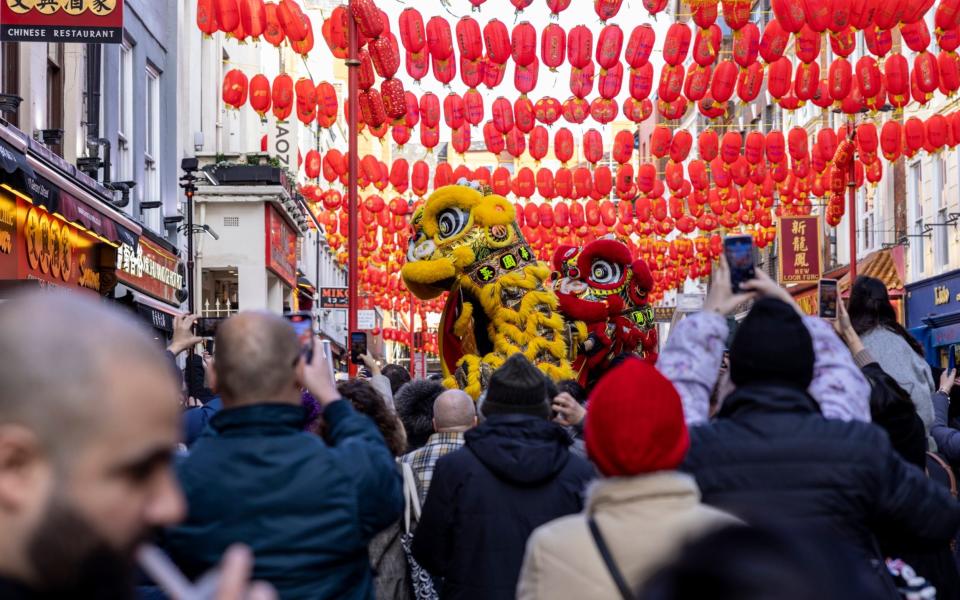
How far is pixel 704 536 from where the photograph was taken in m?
1.70

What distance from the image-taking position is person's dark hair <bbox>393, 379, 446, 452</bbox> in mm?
8133

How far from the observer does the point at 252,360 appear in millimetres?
3557

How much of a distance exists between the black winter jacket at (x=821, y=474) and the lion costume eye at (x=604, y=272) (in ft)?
43.3

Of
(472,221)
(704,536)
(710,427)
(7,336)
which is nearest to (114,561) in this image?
(7,336)

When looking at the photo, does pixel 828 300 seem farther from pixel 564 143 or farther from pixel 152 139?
pixel 152 139

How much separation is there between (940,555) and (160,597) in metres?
3.24

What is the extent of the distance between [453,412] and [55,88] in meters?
13.1

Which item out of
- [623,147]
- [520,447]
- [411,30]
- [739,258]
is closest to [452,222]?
[411,30]

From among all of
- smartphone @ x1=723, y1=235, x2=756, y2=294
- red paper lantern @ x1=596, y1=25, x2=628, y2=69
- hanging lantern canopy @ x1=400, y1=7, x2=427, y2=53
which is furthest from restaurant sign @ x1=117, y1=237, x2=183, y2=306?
smartphone @ x1=723, y1=235, x2=756, y2=294

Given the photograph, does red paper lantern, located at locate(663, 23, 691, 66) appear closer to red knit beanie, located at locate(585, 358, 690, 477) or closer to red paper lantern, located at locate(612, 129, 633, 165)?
red paper lantern, located at locate(612, 129, 633, 165)

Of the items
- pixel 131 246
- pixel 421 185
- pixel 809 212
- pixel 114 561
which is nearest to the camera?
pixel 114 561

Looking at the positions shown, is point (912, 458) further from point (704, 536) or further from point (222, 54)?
point (222, 54)

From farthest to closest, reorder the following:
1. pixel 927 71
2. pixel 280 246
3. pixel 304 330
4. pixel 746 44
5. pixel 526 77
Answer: pixel 280 246 → pixel 526 77 → pixel 927 71 → pixel 746 44 → pixel 304 330

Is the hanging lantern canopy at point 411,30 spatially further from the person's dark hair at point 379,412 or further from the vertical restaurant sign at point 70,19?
the person's dark hair at point 379,412
